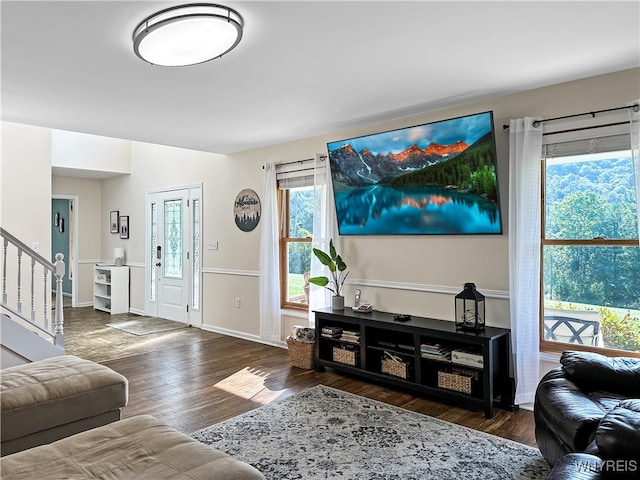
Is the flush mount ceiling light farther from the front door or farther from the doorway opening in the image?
the doorway opening

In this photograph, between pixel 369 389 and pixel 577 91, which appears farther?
pixel 369 389

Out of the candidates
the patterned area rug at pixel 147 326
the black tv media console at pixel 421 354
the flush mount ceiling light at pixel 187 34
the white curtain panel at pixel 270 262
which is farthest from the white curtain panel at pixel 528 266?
the patterned area rug at pixel 147 326

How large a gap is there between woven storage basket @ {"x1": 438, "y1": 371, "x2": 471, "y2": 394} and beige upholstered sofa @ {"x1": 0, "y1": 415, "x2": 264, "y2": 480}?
2197 millimetres

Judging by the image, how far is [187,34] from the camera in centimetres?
223

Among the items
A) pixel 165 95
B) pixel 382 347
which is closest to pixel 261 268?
pixel 382 347

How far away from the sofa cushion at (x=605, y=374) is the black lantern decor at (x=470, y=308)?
3.06ft

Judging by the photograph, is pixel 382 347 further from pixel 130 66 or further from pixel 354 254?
pixel 130 66

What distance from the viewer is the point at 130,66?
280 cm

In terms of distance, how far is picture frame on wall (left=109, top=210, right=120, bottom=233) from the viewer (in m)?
8.00

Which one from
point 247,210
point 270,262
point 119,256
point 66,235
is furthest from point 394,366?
point 66,235

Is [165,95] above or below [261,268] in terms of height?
above

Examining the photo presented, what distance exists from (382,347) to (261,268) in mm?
1952

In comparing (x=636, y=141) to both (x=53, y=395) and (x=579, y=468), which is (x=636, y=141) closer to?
(x=579, y=468)

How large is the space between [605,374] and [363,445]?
1.45 meters
